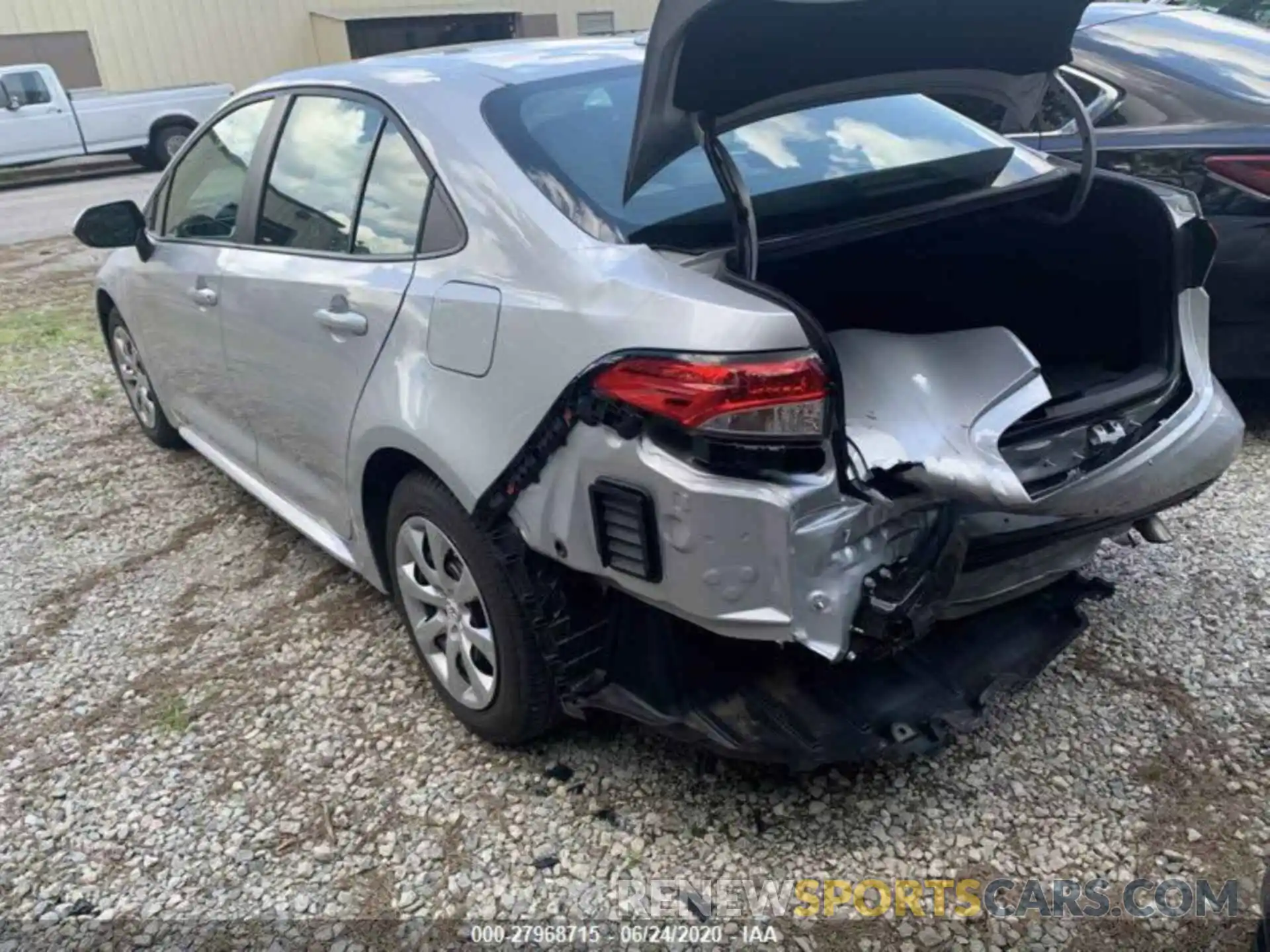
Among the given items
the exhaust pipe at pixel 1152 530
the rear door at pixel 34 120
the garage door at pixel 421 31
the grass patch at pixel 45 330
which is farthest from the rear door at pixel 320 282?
the garage door at pixel 421 31

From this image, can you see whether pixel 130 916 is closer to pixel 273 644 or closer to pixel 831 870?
pixel 273 644

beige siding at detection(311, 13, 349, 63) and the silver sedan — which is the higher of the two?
the silver sedan

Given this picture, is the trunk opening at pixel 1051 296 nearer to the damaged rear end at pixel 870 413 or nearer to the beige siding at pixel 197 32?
the damaged rear end at pixel 870 413

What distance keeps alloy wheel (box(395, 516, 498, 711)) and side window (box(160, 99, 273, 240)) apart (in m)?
1.41

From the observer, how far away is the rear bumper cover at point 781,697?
214cm

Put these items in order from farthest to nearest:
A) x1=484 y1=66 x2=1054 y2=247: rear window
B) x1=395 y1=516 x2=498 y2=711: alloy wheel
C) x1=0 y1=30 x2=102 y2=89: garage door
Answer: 1. x1=0 y1=30 x2=102 y2=89: garage door
2. x1=395 y1=516 x2=498 y2=711: alloy wheel
3. x1=484 y1=66 x2=1054 y2=247: rear window

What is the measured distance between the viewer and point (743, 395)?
185cm

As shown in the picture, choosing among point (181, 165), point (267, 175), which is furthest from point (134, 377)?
point (267, 175)

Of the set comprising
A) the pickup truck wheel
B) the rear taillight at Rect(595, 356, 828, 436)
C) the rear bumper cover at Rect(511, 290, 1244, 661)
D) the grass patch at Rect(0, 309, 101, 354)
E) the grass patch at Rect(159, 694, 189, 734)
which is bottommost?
the pickup truck wheel

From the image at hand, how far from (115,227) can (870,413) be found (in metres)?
3.17

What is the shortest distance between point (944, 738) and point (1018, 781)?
35 centimetres

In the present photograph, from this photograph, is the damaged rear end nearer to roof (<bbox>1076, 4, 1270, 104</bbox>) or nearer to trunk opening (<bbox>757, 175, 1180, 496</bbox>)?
trunk opening (<bbox>757, 175, 1180, 496</bbox>)

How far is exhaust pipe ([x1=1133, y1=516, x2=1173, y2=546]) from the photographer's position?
2.56m

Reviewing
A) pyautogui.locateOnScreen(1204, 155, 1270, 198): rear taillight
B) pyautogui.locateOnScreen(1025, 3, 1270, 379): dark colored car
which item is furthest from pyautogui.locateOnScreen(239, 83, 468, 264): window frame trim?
pyautogui.locateOnScreen(1204, 155, 1270, 198): rear taillight
